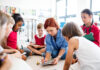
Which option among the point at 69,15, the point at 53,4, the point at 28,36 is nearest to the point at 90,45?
the point at 28,36

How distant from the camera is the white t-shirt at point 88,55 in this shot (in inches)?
32.9

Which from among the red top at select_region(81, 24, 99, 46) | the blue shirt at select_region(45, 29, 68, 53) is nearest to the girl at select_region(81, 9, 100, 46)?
the red top at select_region(81, 24, 99, 46)

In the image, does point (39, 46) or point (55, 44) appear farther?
point (39, 46)

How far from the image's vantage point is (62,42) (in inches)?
60.3

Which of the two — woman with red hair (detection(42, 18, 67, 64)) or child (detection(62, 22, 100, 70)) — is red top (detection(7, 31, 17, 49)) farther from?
child (detection(62, 22, 100, 70))

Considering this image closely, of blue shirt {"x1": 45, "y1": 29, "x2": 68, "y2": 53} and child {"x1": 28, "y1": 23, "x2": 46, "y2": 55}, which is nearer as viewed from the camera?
blue shirt {"x1": 45, "y1": 29, "x2": 68, "y2": 53}

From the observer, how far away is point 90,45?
87 cm

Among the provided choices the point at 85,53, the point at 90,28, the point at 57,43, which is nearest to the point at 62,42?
the point at 57,43

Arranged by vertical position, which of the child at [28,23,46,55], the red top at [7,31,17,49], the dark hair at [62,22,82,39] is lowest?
the child at [28,23,46,55]

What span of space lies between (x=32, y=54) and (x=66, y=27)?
113 cm

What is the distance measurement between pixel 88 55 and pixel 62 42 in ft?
2.29

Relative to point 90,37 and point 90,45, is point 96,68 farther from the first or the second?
point 90,37

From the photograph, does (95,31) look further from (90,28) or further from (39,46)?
(39,46)

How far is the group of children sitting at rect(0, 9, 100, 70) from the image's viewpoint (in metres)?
0.84
